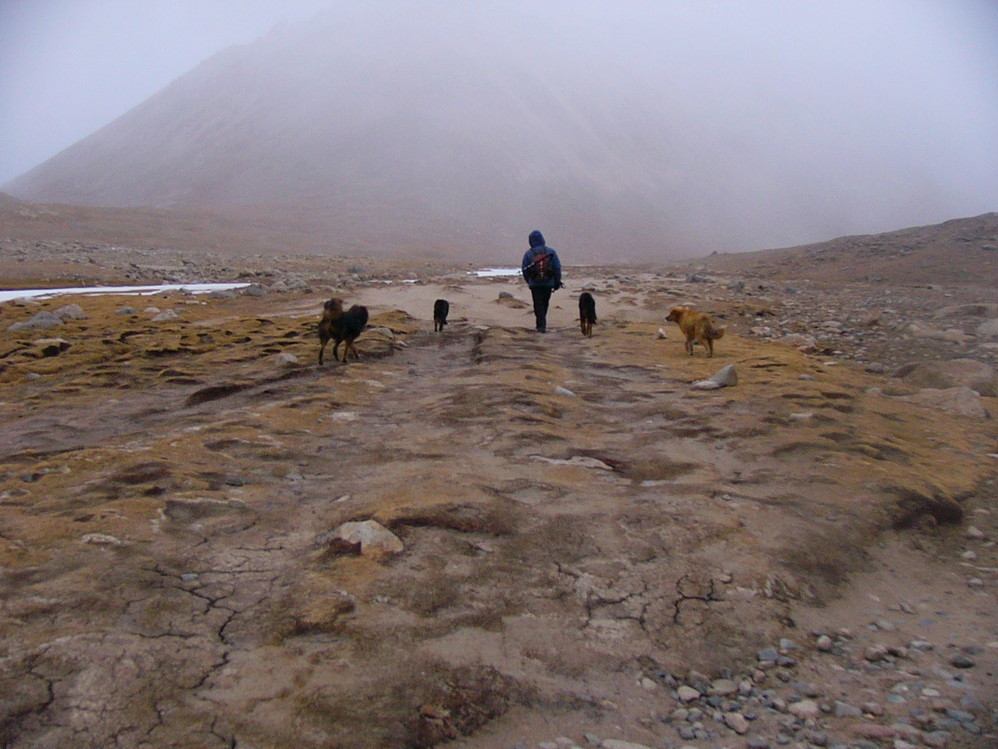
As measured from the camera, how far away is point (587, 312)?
455 inches

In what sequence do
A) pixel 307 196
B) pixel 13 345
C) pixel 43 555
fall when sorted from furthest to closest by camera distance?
pixel 307 196 → pixel 13 345 → pixel 43 555

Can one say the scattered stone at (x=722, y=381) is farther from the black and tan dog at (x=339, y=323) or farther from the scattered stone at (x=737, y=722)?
the scattered stone at (x=737, y=722)

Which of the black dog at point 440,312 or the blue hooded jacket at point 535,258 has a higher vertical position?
the blue hooded jacket at point 535,258

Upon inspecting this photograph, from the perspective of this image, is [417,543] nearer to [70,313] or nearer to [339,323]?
[339,323]

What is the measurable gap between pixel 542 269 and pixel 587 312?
1.15 meters

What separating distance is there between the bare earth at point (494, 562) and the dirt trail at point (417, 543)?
2cm

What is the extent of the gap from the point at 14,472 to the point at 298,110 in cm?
9879

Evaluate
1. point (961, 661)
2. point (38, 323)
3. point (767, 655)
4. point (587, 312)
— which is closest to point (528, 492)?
point (767, 655)

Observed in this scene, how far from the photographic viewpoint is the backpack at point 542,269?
1202 cm

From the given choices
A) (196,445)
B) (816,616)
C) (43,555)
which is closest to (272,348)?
(196,445)

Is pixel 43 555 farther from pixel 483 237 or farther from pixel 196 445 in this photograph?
pixel 483 237

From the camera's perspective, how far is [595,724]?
2.65 m

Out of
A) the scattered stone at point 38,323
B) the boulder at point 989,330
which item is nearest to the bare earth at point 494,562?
the scattered stone at point 38,323

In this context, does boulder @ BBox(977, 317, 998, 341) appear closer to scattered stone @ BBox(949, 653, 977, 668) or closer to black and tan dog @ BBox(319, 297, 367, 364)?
black and tan dog @ BBox(319, 297, 367, 364)
